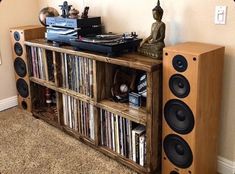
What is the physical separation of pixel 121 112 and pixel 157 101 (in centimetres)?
30

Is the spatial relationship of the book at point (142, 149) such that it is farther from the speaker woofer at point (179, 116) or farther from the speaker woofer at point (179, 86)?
the speaker woofer at point (179, 86)

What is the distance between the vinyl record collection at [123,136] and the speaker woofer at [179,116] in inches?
10.5

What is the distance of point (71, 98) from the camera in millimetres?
2373

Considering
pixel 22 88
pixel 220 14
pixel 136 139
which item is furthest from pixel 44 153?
pixel 220 14

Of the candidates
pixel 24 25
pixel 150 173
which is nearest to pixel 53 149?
pixel 150 173

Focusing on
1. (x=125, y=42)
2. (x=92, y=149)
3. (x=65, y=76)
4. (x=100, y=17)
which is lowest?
(x=92, y=149)

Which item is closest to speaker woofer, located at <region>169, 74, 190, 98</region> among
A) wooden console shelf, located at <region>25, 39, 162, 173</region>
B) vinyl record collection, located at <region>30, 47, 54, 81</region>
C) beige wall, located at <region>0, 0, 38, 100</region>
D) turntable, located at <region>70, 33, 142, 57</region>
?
wooden console shelf, located at <region>25, 39, 162, 173</region>

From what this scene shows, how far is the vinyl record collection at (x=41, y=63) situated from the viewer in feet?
8.32

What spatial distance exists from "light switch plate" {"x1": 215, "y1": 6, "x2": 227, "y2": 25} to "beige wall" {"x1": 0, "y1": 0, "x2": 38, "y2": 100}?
2.05m

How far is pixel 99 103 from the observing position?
2.09 m

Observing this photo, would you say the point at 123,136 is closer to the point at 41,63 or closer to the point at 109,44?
the point at 109,44

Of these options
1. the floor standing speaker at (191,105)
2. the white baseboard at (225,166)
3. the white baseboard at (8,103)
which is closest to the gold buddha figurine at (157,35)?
the floor standing speaker at (191,105)

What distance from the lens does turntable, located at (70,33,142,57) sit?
1.89m

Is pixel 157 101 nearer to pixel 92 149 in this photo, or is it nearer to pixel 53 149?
pixel 92 149
